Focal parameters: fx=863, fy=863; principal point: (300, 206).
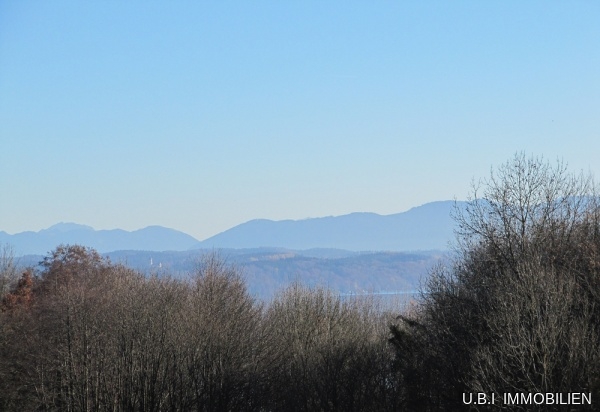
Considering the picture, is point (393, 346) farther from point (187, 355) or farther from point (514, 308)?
point (514, 308)

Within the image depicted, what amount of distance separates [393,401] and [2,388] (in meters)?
23.9

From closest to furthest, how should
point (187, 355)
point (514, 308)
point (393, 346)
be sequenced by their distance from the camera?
point (514, 308) < point (187, 355) < point (393, 346)

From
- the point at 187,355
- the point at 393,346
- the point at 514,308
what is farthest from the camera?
the point at 393,346

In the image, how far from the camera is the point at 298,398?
4322cm

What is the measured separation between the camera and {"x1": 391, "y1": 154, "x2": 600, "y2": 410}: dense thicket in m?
26.4

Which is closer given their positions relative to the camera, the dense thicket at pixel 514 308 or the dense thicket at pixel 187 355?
the dense thicket at pixel 514 308

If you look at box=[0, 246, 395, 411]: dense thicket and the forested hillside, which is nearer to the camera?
the forested hillside

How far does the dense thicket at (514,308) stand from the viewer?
1039 inches

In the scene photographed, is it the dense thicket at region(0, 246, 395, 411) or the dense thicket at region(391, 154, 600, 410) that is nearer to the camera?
the dense thicket at region(391, 154, 600, 410)

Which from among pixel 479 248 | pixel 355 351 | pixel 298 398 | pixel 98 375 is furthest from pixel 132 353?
pixel 479 248

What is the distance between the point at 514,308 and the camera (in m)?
28.1

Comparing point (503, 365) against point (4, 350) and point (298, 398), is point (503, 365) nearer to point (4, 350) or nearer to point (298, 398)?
point (298, 398)

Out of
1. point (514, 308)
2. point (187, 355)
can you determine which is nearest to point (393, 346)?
point (187, 355)

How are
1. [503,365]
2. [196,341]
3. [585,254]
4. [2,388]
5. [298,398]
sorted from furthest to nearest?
[2,388] → [298,398] → [196,341] → [585,254] → [503,365]
